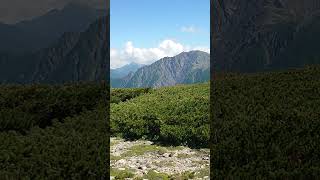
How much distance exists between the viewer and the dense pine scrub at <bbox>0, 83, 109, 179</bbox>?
719 cm

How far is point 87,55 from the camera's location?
517 inches

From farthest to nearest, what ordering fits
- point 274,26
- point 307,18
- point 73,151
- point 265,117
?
point 274,26 → point 307,18 → point 265,117 → point 73,151

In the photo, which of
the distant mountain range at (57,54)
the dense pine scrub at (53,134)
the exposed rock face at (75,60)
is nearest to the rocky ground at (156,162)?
the dense pine scrub at (53,134)

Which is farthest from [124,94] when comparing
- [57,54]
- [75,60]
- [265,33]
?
[265,33]

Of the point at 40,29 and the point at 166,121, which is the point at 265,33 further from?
the point at 40,29

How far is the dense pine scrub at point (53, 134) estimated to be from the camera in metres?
7.19

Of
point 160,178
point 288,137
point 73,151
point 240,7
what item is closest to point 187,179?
point 160,178

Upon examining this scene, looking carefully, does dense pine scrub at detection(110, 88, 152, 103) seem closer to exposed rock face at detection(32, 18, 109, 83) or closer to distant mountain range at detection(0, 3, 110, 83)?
exposed rock face at detection(32, 18, 109, 83)

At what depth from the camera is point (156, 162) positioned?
12.5 m

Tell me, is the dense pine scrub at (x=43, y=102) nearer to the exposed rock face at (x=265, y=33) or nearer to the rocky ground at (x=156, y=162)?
the rocky ground at (x=156, y=162)

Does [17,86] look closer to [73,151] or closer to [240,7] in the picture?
[73,151]

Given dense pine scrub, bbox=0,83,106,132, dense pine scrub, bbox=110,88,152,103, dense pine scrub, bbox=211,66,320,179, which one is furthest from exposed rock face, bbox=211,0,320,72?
dense pine scrub, bbox=0,83,106,132

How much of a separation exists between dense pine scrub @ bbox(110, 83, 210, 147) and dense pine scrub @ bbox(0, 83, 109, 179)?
2.74m

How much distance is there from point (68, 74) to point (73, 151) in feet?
17.5
